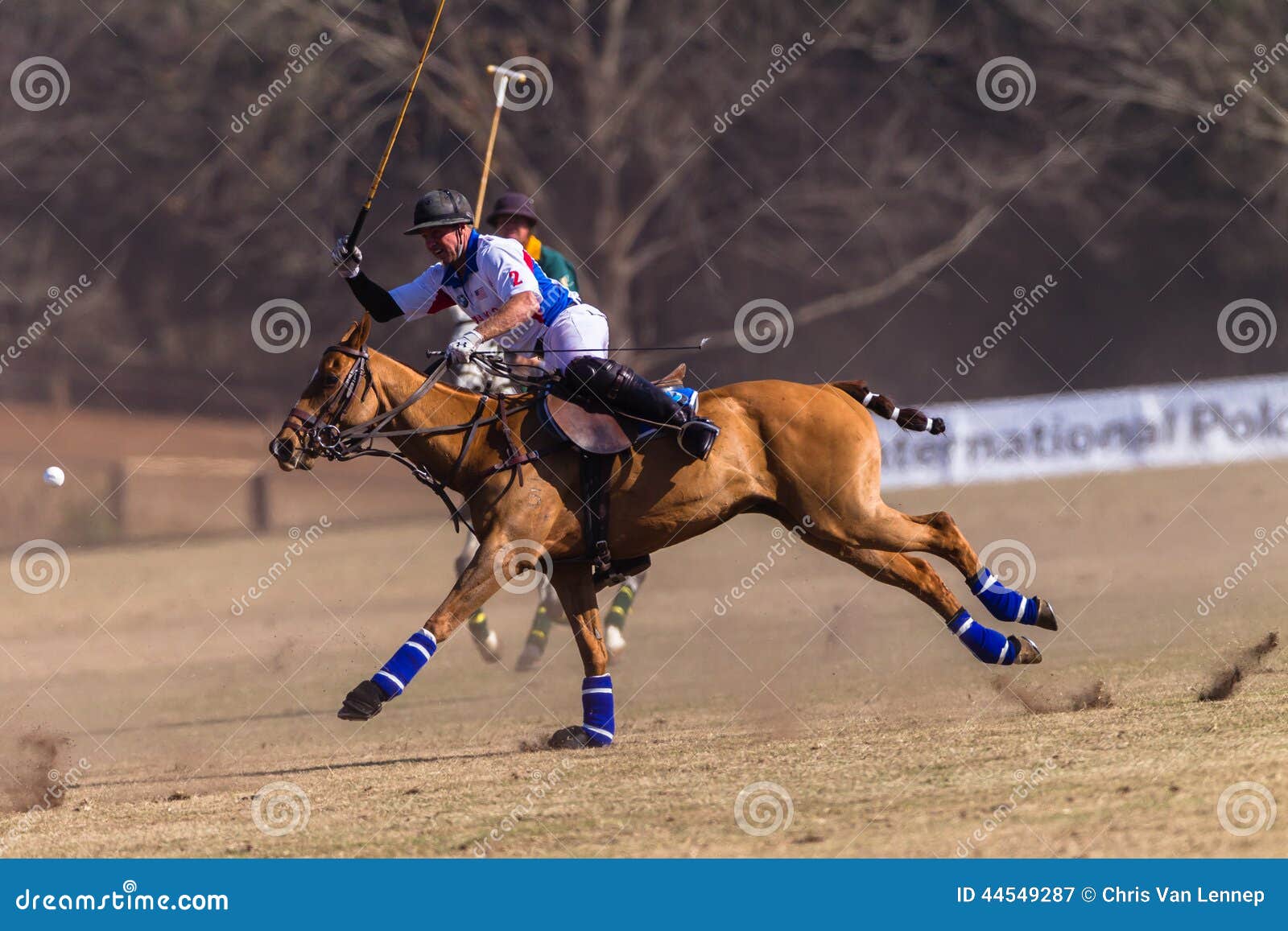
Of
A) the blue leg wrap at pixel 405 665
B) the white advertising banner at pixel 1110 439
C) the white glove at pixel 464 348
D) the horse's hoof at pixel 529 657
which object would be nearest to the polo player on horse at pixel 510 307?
the white glove at pixel 464 348

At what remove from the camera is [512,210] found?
1146 cm

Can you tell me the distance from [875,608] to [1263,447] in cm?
1078

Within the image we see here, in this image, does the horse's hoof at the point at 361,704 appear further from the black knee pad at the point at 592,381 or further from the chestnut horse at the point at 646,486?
the black knee pad at the point at 592,381

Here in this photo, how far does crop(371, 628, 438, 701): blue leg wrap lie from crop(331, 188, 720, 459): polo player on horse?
1423 mm

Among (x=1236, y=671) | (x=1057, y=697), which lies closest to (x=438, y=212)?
(x=1057, y=697)

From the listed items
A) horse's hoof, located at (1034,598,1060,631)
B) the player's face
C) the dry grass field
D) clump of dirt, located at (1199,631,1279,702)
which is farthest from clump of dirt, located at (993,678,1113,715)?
the player's face

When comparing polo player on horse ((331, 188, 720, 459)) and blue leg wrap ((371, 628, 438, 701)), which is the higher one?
polo player on horse ((331, 188, 720, 459))

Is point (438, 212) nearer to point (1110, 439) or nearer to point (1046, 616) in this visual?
point (1046, 616)

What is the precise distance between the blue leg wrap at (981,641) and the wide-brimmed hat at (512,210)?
4070 millimetres

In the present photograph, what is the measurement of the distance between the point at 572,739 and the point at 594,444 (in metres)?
1.58

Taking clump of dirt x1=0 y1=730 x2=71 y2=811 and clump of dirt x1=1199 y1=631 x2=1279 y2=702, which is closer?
clump of dirt x1=0 y1=730 x2=71 y2=811

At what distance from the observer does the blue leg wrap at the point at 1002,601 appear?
8.91m

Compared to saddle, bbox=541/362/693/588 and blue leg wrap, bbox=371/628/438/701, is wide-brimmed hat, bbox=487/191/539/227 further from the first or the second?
blue leg wrap, bbox=371/628/438/701

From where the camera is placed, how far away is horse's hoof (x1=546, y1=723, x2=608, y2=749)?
8.77 meters
